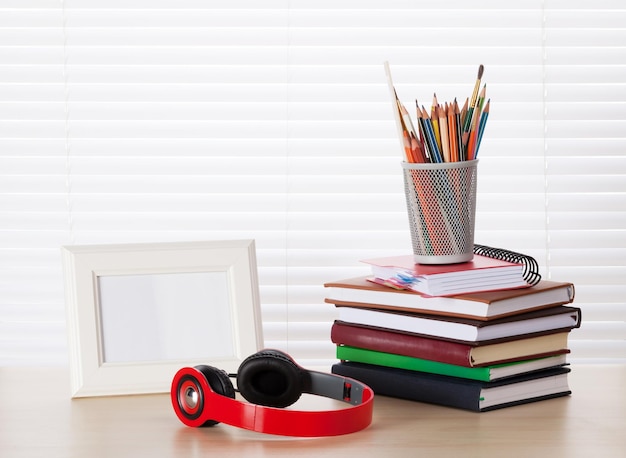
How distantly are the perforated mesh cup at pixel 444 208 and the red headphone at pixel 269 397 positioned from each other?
0.22 m

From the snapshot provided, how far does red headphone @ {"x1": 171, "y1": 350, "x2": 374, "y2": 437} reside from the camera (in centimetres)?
93

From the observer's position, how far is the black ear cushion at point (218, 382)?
96 centimetres

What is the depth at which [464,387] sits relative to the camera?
3.40 ft

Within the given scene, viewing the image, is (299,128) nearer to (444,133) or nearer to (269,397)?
(444,133)

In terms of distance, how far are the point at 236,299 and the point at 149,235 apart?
16.3 inches

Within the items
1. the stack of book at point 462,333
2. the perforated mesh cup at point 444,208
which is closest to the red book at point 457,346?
the stack of book at point 462,333

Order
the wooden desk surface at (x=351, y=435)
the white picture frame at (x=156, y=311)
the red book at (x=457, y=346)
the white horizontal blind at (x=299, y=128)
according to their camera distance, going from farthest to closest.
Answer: the white horizontal blind at (x=299, y=128), the white picture frame at (x=156, y=311), the red book at (x=457, y=346), the wooden desk surface at (x=351, y=435)

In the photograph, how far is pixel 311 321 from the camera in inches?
60.6

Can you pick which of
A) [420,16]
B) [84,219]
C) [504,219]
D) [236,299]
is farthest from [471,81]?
[84,219]

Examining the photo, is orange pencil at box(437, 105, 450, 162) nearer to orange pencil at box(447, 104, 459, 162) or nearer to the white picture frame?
orange pencil at box(447, 104, 459, 162)

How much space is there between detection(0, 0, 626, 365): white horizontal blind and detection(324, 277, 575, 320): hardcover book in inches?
15.3

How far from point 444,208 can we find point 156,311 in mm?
418

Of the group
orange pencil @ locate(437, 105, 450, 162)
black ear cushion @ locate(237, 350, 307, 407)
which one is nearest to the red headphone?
black ear cushion @ locate(237, 350, 307, 407)

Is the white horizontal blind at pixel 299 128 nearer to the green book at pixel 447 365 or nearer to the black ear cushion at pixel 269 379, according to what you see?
the green book at pixel 447 365
